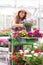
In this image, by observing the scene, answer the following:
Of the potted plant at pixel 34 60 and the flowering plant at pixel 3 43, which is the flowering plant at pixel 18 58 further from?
the flowering plant at pixel 3 43

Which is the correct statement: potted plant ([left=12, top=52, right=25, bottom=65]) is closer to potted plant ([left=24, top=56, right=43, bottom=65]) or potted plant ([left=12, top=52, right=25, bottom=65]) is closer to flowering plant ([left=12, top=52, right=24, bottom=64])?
flowering plant ([left=12, top=52, right=24, bottom=64])

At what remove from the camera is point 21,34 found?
9.46ft

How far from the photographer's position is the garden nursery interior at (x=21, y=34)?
244cm

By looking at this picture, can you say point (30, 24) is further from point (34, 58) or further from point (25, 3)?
point (25, 3)

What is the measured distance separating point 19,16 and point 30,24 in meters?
1.00

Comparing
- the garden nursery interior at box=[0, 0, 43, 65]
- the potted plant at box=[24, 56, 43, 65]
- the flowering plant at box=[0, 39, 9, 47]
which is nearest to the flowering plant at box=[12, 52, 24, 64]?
the garden nursery interior at box=[0, 0, 43, 65]

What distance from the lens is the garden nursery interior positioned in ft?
8.02

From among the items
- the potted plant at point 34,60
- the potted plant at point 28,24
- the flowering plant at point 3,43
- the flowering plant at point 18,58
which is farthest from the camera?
the flowering plant at point 3,43

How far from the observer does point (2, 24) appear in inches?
229

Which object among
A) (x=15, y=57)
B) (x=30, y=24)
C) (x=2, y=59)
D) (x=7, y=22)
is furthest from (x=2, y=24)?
(x=15, y=57)

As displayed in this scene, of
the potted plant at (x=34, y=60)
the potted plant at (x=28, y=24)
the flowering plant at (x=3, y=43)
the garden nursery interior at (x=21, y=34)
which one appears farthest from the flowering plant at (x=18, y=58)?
the flowering plant at (x=3, y=43)

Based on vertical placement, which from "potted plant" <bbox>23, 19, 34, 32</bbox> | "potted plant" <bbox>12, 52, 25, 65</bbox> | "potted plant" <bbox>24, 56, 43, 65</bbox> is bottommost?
"potted plant" <bbox>12, 52, 25, 65</bbox>

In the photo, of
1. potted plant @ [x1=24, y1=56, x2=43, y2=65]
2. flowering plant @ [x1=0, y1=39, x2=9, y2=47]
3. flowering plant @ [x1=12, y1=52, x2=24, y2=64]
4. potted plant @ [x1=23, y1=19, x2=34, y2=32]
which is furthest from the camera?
flowering plant @ [x1=0, y1=39, x2=9, y2=47]

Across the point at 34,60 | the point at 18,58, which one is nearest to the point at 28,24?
the point at 18,58
